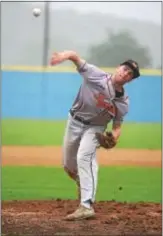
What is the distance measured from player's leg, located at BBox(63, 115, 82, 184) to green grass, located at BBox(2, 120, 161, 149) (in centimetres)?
127

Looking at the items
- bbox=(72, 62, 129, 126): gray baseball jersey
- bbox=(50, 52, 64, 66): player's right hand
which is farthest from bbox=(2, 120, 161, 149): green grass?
bbox=(50, 52, 64, 66): player's right hand

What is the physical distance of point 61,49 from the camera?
14.9ft

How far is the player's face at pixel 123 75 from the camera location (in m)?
3.03

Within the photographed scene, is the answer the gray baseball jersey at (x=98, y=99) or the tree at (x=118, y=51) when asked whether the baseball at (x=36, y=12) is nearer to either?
the tree at (x=118, y=51)

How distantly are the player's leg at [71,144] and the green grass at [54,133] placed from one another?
4.17 feet

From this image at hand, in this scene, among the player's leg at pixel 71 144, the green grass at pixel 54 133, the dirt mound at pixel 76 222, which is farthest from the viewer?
the green grass at pixel 54 133

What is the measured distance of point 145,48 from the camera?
4.52 metres

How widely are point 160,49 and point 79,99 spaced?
1.57 metres

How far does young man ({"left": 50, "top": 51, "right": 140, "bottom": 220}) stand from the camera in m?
3.02

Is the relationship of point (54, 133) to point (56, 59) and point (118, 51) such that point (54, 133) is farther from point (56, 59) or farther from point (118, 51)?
point (56, 59)

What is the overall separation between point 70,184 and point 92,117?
1222 millimetres

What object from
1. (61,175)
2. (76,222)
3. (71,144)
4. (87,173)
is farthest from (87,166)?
(61,175)

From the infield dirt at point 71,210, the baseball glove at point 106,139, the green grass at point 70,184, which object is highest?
the baseball glove at point 106,139

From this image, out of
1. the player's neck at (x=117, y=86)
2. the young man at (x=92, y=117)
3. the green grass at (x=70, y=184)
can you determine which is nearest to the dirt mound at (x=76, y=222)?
the young man at (x=92, y=117)
